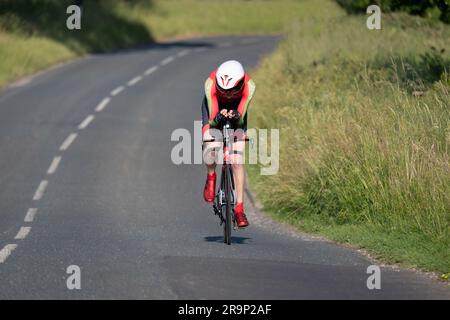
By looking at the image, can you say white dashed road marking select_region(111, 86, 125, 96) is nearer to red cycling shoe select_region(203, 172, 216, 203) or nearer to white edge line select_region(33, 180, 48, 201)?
white edge line select_region(33, 180, 48, 201)

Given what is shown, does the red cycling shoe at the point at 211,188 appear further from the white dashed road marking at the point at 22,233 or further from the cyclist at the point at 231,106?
the white dashed road marking at the point at 22,233

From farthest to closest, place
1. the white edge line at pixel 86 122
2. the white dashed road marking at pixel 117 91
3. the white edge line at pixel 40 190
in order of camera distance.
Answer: the white dashed road marking at pixel 117 91, the white edge line at pixel 86 122, the white edge line at pixel 40 190

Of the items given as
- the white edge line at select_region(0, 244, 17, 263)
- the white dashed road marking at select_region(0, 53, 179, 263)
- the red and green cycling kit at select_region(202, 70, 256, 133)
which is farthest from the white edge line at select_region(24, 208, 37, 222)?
the red and green cycling kit at select_region(202, 70, 256, 133)

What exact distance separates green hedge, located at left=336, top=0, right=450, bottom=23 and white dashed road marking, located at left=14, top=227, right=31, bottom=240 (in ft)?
24.7

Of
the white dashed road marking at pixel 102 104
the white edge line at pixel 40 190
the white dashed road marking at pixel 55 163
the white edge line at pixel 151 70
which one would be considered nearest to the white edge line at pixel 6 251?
the white dashed road marking at pixel 55 163

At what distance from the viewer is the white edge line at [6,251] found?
10.6m

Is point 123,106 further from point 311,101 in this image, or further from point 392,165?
point 392,165

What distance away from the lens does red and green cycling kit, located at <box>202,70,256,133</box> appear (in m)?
11.4

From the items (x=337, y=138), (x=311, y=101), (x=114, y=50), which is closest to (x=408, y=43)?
(x=311, y=101)

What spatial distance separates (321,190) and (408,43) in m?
10.2

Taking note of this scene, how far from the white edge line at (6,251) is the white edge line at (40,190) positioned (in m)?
5.18

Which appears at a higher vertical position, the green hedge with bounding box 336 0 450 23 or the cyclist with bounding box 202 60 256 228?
the green hedge with bounding box 336 0 450 23

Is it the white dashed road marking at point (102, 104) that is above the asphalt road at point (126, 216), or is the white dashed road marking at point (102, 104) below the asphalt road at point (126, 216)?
above

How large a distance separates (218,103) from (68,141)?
11.3 m
